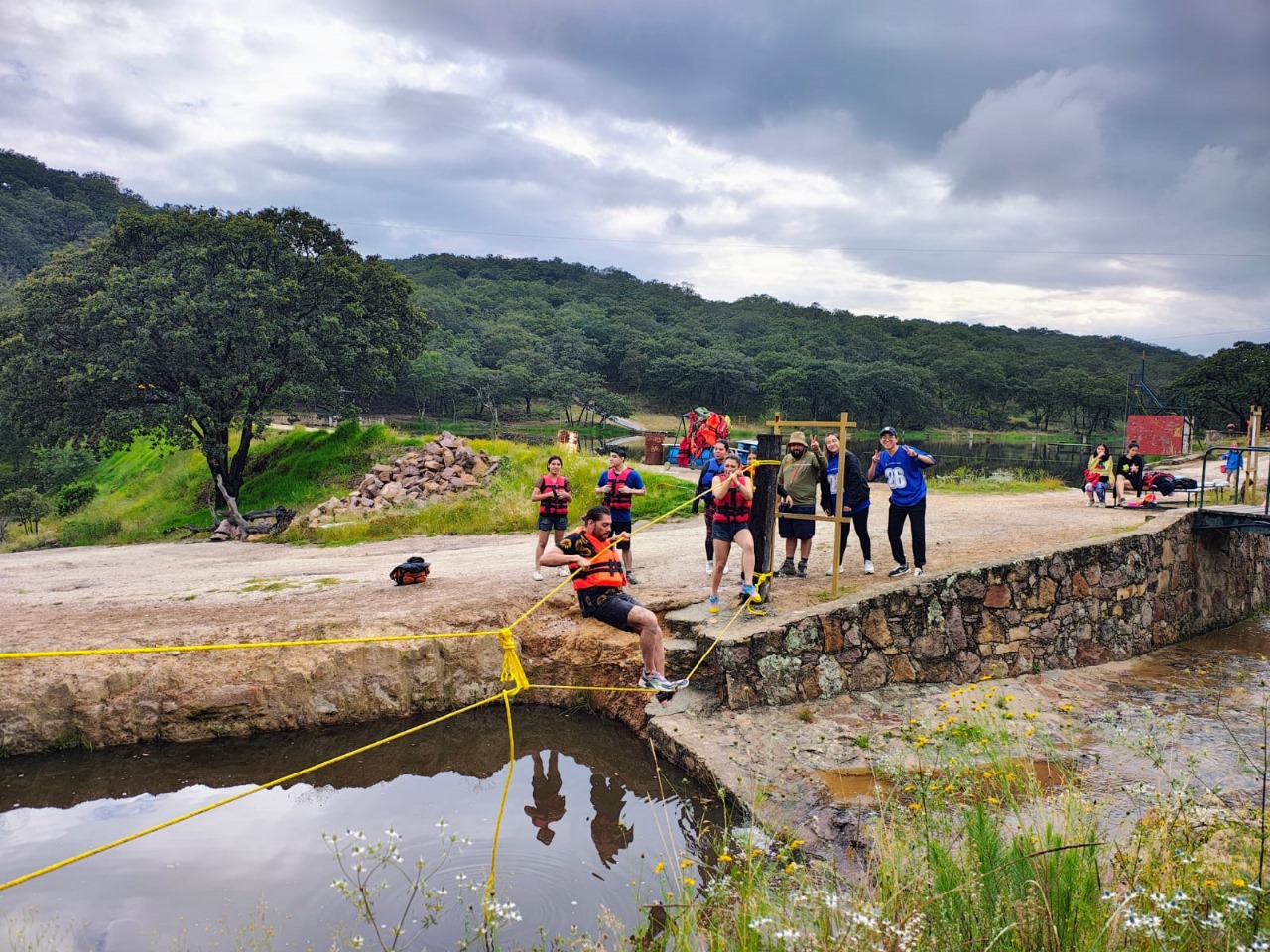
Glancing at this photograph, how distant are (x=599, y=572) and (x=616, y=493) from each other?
7.89 feet

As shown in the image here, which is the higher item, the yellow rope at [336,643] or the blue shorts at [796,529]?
the blue shorts at [796,529]

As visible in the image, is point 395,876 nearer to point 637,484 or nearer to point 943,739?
point 943,739

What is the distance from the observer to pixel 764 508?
789cm

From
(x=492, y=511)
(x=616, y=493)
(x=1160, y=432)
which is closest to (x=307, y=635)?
(x=616, y=493)

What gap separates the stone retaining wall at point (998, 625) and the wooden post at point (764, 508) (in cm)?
74

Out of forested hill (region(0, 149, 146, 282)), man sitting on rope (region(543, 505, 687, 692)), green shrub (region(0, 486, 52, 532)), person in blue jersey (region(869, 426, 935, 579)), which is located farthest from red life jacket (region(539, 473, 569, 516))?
forested hill (region(0, 149, 146, 282))

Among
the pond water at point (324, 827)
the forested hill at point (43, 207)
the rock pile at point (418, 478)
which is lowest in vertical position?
the pond water at point (324, 827)

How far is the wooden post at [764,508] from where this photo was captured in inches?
303

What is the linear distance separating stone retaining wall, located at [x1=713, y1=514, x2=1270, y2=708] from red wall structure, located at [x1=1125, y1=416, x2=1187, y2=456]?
29.8m

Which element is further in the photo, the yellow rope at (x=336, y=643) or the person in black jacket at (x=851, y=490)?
the person in black jacket at (x=851, y=490)

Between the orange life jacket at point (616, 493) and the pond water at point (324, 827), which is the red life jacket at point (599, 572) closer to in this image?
the pond water at point (324, 827)

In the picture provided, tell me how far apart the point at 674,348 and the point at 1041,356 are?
45.2 metres

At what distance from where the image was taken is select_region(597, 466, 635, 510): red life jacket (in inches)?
343

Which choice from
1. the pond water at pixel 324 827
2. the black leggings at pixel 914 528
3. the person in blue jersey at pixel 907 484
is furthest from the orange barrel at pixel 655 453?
the pond water at pixel 324 827
